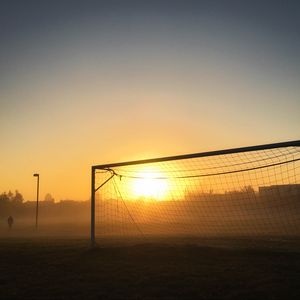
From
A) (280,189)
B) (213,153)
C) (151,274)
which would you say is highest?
(280,189)

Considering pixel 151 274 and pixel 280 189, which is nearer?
pixel 151 274

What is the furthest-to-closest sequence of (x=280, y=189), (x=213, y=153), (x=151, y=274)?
(x=280, y=189) < (x=213, y=153) < (x=151, y=274)

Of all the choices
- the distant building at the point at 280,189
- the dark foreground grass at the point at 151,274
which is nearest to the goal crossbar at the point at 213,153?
the dark foreground grass at the point at 151,274

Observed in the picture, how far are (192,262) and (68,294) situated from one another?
12.3ft

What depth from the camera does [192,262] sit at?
891 centimetres

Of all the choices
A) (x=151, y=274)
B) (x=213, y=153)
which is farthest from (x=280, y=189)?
(x=151, y=274)

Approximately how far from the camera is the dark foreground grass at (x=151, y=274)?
248 inches

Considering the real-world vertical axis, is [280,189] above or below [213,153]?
above

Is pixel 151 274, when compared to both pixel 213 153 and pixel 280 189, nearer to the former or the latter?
pixel 213 153

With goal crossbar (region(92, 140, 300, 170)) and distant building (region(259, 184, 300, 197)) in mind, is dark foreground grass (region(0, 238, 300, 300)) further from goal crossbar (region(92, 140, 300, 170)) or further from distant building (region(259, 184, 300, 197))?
distant building (region(259, 184, 300, 197))

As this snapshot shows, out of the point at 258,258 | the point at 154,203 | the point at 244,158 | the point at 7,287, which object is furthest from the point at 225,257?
the point at 154,203

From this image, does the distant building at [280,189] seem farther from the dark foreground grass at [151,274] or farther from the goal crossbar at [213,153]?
the dark foreground grass at [151,274]

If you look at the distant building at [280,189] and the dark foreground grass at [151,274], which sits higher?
the distant building at [280,189]

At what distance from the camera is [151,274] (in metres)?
7.73
